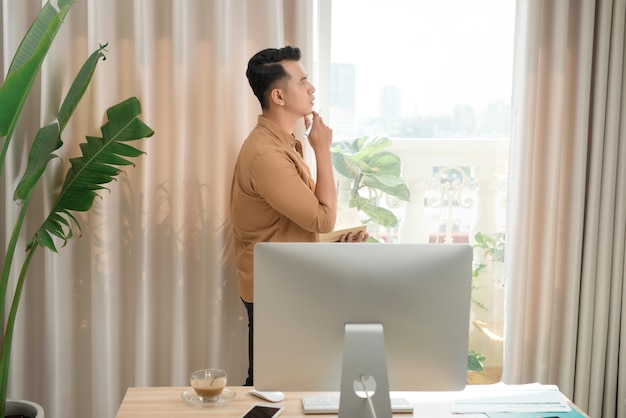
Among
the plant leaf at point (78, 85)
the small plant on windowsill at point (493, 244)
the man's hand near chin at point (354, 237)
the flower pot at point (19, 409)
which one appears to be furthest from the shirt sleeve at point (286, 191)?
the flower pot at point (19, 409)

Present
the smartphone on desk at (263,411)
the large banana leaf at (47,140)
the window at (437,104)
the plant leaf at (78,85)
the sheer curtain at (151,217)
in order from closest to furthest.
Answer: the smartphone on desk at (263,411) → the large banana leaf at (47,140) → the plant leaf at (78,85) → the sheer curtain at (151,217) → the window at (437,104)

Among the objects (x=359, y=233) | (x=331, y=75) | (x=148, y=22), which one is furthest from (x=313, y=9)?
(x=359, y=233)

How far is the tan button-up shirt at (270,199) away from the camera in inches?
97.8

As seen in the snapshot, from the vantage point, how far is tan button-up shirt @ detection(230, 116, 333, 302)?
8.15ft

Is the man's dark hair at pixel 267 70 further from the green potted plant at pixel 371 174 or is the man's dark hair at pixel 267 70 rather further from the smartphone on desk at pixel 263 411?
the smartphone on desk at pixel 263 411

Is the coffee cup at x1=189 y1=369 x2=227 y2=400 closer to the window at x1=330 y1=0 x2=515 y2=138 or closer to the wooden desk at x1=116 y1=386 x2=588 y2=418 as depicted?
the wooden desk at x1=116 y1=386 x2=588 y2=418

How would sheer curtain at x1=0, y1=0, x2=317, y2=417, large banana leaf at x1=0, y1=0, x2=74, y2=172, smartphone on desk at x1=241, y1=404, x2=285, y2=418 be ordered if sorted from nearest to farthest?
smartphone on desk at x1=241, y1=404, x2=285, y2=418 < large banana leaf at x1=0, y1=0, x2=74, y2=172 < sheer curtain at x1=0, y1=0, x2=317, y2=417

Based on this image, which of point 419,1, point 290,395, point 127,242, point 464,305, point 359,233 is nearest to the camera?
point 464,305

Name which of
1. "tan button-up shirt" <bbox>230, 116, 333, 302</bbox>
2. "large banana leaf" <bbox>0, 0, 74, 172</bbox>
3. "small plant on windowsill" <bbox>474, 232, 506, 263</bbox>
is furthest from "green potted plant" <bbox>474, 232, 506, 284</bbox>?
"large banana leaf" <bbox>0, 0, 74, 172</bbox>

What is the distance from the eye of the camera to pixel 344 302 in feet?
5.29

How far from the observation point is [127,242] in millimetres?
3045

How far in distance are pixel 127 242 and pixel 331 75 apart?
3.92 ft

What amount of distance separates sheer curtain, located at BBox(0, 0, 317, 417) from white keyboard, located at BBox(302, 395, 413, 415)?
1.25m

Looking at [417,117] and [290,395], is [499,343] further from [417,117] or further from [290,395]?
[290,395]
